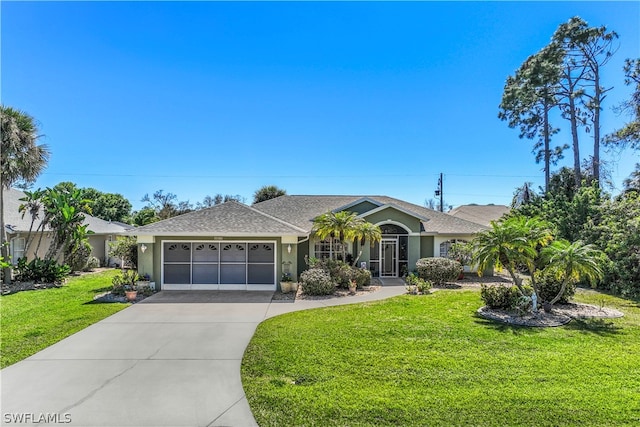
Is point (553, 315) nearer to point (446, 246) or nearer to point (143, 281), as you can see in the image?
point (446, 246)

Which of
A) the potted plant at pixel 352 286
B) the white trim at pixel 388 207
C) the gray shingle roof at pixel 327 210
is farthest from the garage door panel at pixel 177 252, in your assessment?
the white trim at pixel 388 207

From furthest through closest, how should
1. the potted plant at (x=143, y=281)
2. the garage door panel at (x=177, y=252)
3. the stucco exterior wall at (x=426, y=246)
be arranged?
the stucco exterior wall at (x=426, y=246)
the garage door panel at (x=177, y=252)
the potted plant at (x=143, y=281)

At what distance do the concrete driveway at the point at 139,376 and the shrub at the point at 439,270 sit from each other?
33.0 ft

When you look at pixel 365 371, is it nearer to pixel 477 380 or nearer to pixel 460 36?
pixel 477 380

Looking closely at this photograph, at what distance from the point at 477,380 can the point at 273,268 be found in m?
11.3

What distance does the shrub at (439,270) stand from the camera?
17.4m

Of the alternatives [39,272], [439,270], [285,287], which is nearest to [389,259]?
[439,270]

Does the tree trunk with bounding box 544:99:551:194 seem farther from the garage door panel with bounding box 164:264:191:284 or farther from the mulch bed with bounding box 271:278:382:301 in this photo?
the garage door panel with bounding box 164:264:191:284

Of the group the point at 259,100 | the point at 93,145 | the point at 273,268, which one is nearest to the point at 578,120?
the point at 259,100

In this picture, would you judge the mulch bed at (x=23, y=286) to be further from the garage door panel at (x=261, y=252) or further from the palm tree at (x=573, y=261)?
the palm tree at (x=573, y=261)

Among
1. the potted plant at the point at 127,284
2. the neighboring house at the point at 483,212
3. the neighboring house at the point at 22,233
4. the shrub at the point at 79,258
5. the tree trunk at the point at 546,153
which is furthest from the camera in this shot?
the neighboring house at the point at 483,212

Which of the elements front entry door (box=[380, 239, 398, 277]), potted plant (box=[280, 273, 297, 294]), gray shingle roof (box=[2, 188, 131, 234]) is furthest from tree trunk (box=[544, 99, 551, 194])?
gray shingle roof (box=[2, 188, 131, 234])

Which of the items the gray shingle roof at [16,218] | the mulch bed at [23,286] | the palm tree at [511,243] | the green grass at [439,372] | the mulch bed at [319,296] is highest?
the gray shingle roof at [16,218]

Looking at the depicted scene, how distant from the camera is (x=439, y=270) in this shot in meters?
17.4
